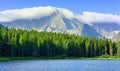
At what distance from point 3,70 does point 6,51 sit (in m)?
93.8

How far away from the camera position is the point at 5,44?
177 meters

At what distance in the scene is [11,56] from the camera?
175 metres

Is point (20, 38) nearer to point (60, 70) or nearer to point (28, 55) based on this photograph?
point (28, 55)

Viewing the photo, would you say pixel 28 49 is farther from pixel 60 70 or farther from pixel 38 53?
pixel 60 70

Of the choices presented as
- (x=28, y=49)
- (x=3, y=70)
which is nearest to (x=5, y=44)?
(x=28, y=49)

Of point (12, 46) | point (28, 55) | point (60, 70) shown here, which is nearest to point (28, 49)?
point (28, 55)

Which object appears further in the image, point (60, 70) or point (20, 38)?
point (20, 38)

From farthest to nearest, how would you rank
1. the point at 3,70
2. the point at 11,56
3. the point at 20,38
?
the point at 20,38 → the point at 11,56 → the point at 3,70

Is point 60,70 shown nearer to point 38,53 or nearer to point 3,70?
point 3,70

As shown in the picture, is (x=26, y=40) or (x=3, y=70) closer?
(x=3, y=70)

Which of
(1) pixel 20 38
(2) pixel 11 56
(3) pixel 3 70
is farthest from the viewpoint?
(1) pixel 20 38

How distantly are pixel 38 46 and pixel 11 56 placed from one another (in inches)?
1043

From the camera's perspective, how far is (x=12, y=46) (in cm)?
17625

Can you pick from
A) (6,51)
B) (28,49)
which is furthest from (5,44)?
(28,49)
